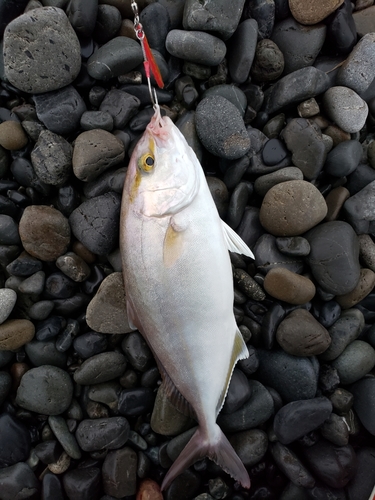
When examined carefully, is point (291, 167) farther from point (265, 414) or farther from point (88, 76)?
point (265, 414)

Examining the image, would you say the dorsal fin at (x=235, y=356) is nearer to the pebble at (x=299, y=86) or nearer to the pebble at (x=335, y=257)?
A: the pebble at (x=335, y=257)

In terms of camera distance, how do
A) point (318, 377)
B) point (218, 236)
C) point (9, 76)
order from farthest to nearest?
point (318, 377)
point (9, 76)
point (218, 236)

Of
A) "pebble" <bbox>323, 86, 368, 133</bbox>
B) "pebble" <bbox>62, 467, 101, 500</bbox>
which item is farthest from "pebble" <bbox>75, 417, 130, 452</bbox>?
"pebble" <bbox>323, 86, 368, 133</bbox>

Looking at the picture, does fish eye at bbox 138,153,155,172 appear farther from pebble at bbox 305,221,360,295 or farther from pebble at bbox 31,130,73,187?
pebble at bbox 305,221,360,295

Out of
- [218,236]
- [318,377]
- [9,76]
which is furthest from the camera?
[318,377]

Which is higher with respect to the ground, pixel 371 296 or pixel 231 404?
pixel 371 296

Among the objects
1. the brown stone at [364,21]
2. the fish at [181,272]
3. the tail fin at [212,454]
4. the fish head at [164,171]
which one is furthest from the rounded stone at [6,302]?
the brown stone at [364,21]

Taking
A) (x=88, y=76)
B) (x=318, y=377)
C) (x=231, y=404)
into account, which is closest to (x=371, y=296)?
(x=318, y=377)
